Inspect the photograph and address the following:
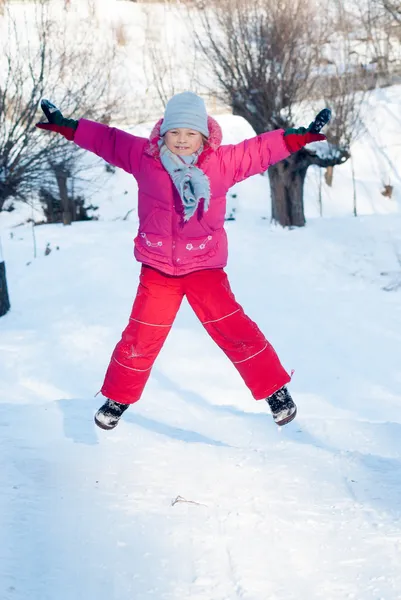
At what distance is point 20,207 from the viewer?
21.8 metres

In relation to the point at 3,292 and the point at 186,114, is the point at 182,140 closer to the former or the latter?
the point at 186,114

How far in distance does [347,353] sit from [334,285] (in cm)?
336

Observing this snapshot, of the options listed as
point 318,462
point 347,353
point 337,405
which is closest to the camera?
point 318,462

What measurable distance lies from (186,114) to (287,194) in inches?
496

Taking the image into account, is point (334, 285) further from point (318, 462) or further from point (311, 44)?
point (318, 462)

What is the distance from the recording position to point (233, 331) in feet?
11.2

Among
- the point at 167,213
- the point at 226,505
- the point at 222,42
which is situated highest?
the point at 222,42

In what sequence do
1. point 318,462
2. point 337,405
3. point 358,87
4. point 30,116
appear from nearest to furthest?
1. point 318,462
2. point 337,405
3. point 30,116
4. point 358,87

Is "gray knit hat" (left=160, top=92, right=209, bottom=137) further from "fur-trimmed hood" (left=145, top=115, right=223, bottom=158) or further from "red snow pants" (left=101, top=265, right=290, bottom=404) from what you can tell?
"red snow pants" (left=101, top=265, right=290, bottom=404)

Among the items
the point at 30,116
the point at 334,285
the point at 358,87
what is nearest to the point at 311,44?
the point at 358,87

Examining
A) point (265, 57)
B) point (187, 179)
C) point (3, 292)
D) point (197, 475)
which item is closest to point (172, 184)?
point (187, 179)

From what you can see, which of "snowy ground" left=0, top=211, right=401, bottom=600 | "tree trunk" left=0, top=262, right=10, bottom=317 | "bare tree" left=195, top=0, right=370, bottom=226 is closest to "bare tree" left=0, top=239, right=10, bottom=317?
"tree trunk" left=0, top=262, right=10, bottom=317

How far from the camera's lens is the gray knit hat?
10.5 ft

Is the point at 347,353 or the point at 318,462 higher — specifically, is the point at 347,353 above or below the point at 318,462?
below
